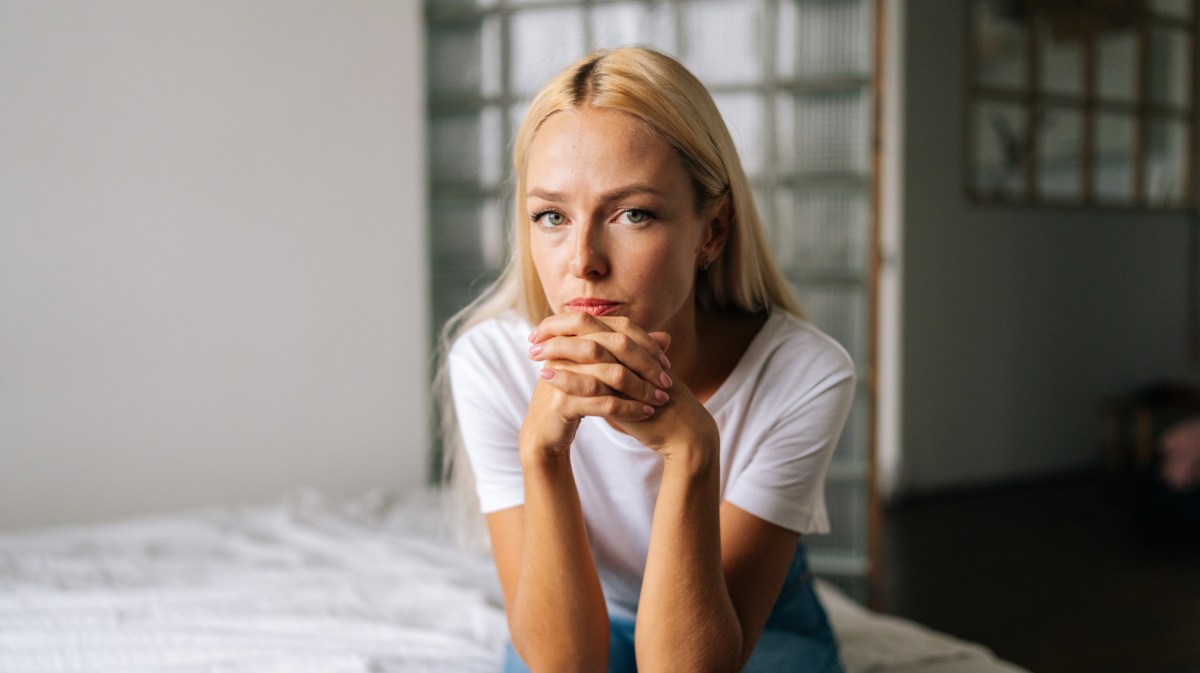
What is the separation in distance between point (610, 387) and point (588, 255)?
0.47 feet

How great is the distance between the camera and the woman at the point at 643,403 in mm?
929

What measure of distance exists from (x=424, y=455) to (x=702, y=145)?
2.21 metres

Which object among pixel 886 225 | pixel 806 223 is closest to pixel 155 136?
pixel 806 223

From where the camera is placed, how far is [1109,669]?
2180 millimetres

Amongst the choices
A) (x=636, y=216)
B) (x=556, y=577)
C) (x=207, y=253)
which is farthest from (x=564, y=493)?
(x=207, y=253)

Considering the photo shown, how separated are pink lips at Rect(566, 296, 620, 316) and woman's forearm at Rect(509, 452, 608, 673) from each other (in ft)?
0.51

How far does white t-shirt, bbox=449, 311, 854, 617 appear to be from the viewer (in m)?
1.07

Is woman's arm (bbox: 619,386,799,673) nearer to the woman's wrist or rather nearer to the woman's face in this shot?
the woman's wrist

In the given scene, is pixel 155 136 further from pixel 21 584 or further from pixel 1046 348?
pixel 1046 348

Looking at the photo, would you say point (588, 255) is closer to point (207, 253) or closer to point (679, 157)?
point (679, 157)

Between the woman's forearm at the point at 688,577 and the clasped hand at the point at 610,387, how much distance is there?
34 mm

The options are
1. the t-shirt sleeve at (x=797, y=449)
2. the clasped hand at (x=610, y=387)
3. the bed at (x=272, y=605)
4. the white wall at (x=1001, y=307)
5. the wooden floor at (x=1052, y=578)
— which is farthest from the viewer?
the white wall at (x=1001, y=307)

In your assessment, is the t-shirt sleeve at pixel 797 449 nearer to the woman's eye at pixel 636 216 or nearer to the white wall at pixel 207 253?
the woman's eye at pixel 636 216

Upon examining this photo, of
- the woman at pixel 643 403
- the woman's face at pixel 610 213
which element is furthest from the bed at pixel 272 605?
the woman's face at pixel 610 213
